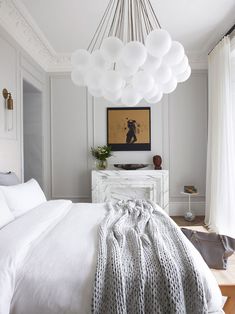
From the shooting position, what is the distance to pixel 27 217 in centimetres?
188

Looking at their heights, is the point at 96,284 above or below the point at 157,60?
below

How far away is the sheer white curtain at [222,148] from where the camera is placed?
3.38 metres

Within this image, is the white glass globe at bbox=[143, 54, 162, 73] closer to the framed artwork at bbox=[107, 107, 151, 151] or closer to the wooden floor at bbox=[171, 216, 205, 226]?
the framed artwork at bbox=[107, 107, 151, 151]

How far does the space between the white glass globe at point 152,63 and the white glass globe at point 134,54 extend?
0.31 ft

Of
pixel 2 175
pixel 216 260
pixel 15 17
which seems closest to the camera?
pixel 216 260

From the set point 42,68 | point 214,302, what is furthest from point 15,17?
point 214,302

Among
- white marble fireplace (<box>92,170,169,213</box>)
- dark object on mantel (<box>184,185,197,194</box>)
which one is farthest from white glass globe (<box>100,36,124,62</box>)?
dark object on mantel (<box>184,185,197,194</box>)

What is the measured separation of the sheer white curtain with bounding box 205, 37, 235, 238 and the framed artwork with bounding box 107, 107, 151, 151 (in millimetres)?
1188

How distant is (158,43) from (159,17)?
5.78ft

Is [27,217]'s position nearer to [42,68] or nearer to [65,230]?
[65,230]

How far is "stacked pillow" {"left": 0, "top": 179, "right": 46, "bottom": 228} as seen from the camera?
6.14ft

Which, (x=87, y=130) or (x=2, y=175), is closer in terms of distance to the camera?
(x=2, y=175)

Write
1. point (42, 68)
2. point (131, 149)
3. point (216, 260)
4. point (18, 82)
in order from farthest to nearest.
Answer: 1. point (131, 149)
2. point (42, 68)
3. point (18, 82)
4. point (216, 260)

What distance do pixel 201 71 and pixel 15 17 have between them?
3.13 metres
